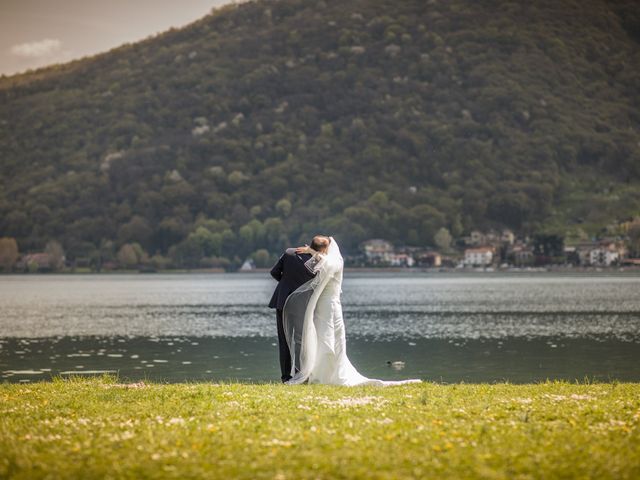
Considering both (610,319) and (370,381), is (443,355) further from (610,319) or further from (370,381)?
(610,319)

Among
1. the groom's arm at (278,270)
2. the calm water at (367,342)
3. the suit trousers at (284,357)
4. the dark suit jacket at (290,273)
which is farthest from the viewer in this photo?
the calm water at (367,342)

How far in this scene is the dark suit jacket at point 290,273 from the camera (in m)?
19.3

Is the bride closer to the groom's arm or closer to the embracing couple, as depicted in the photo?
the embracing couple

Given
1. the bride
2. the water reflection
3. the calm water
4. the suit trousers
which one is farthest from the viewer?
the calm water

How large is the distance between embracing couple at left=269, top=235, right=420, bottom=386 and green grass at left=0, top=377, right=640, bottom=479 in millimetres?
2362

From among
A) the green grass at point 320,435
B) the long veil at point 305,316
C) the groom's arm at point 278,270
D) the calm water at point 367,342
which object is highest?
the groom's arm at point 278,270

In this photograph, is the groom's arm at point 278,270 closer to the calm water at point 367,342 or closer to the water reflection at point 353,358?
the water reflection at point 353,358

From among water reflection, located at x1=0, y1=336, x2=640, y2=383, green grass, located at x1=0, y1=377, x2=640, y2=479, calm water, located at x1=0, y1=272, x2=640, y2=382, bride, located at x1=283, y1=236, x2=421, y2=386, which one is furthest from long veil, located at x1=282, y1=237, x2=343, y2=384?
calm water, located at x1=0, y1=272, x2=640, y2=382

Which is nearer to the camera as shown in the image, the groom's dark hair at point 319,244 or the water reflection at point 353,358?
the groom's dark hair at point 319,244

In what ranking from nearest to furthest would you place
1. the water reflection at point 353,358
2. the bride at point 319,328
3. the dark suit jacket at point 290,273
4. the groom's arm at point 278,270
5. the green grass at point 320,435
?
the green grass at point 320,435 < the bride at point 319,328 < the dark suit jacket at point 290,273 < the groom's arm at point 278,270 < the water reflection at point 353,358

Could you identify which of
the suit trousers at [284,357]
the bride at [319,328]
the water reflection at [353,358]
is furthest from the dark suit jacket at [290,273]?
the water reflection at [353,358]

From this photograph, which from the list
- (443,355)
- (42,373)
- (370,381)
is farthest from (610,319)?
(370,381)

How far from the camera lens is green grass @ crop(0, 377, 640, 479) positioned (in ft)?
33.3

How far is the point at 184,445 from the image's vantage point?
444 inches
